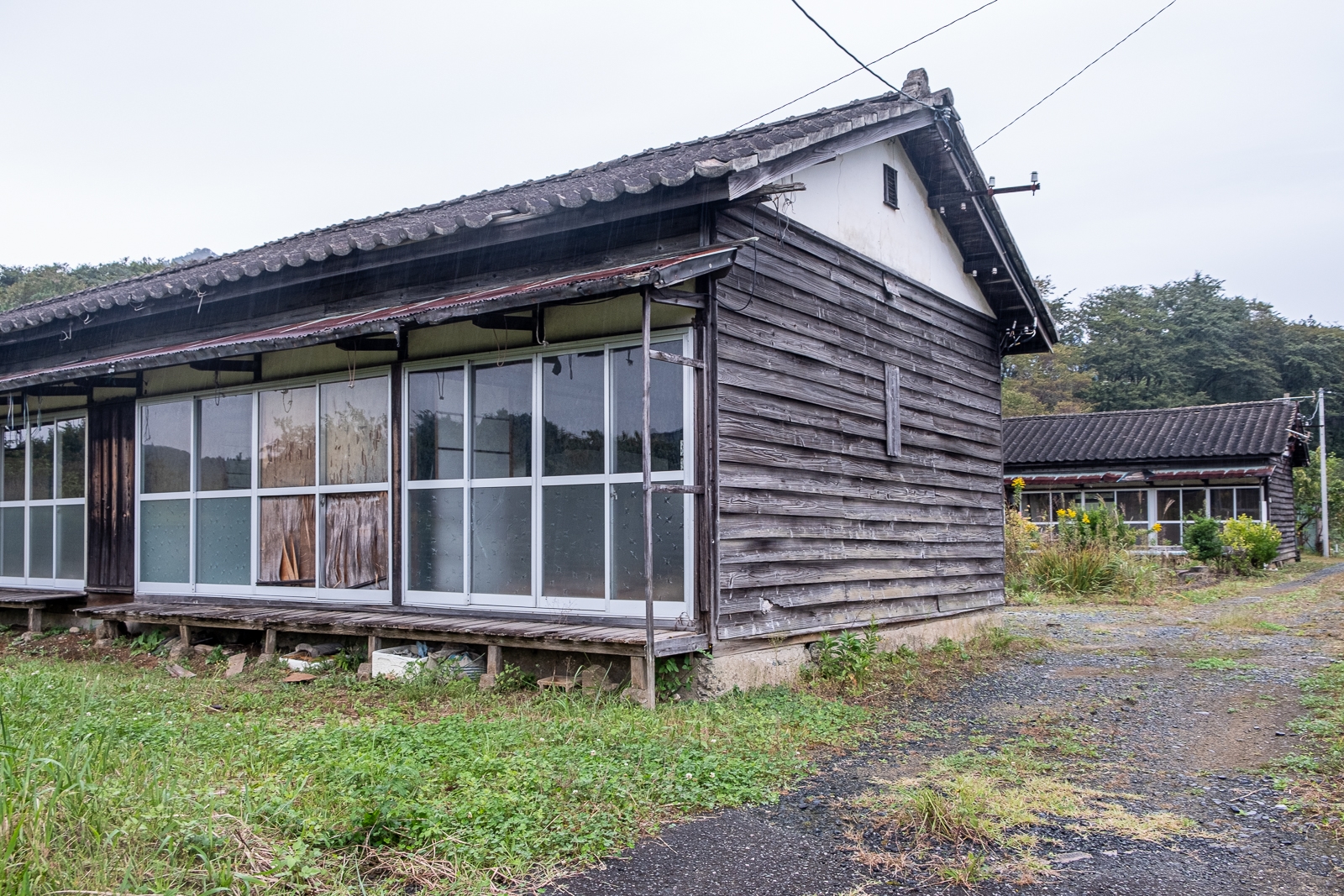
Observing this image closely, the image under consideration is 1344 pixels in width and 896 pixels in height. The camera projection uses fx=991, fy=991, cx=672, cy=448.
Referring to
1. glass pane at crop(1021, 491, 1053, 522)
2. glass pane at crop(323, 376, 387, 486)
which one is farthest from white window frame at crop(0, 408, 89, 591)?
glass pane at crop(1021, 491, 1053, 522)

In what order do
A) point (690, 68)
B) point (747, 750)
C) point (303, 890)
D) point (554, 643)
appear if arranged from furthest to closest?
1. point (690, 68)
2. point (554, 643)
3. point (747, 750)
4. point (303, 890)

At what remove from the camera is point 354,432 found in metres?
8.38

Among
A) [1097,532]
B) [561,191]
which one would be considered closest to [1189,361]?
[1097,532]

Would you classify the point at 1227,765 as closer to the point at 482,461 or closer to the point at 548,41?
the point at 482,461

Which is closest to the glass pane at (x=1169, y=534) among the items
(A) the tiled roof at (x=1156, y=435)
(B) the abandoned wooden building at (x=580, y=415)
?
(A) the tiled roof at (x=1156, y=435)

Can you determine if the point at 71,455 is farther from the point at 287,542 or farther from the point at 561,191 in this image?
the point at 561,191

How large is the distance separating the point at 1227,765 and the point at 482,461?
5216mm

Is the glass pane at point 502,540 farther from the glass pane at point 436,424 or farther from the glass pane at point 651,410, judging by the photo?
the glass pane at point 651,410

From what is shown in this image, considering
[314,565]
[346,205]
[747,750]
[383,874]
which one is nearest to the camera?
[383,874]

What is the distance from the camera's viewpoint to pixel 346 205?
48531 mm

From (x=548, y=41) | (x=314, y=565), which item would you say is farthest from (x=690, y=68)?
(x=314, y=565)

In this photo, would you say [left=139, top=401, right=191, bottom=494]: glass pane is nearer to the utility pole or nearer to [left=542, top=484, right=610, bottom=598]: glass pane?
[left=542, top=484, right=610, bottom=598]: glass pane

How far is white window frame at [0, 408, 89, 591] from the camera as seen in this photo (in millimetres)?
10406

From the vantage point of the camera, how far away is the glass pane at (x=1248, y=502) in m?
22.1
